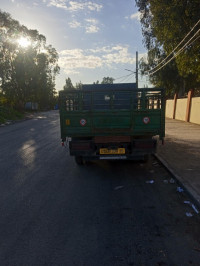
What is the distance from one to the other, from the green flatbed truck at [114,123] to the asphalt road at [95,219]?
0.74m

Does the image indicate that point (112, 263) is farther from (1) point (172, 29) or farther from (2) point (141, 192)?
(1) point (172, 29)

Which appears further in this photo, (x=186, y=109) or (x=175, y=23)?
(x=186, y=109)

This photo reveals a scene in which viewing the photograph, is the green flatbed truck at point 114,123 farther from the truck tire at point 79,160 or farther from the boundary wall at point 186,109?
the boundary wall at point 186,109

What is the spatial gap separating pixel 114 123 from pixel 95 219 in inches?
111

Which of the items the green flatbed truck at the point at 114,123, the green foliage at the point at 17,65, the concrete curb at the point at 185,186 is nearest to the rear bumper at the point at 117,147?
the green flatbed truck at the point at 114,123

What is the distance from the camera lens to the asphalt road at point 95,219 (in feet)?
9.37

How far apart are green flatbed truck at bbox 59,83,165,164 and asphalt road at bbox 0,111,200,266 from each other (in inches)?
29.1

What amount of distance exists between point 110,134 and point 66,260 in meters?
3.65

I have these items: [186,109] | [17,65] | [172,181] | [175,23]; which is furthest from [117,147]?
[17,65]

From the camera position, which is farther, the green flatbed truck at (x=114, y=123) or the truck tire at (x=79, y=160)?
the truck tire at (x=79, y=160)

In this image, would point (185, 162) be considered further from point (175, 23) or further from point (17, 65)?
point (17, 65)

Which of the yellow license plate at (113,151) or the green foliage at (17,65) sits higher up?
the green foliage at (17,65)

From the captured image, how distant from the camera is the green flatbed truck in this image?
5855mm

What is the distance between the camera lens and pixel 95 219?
12.3 ft
